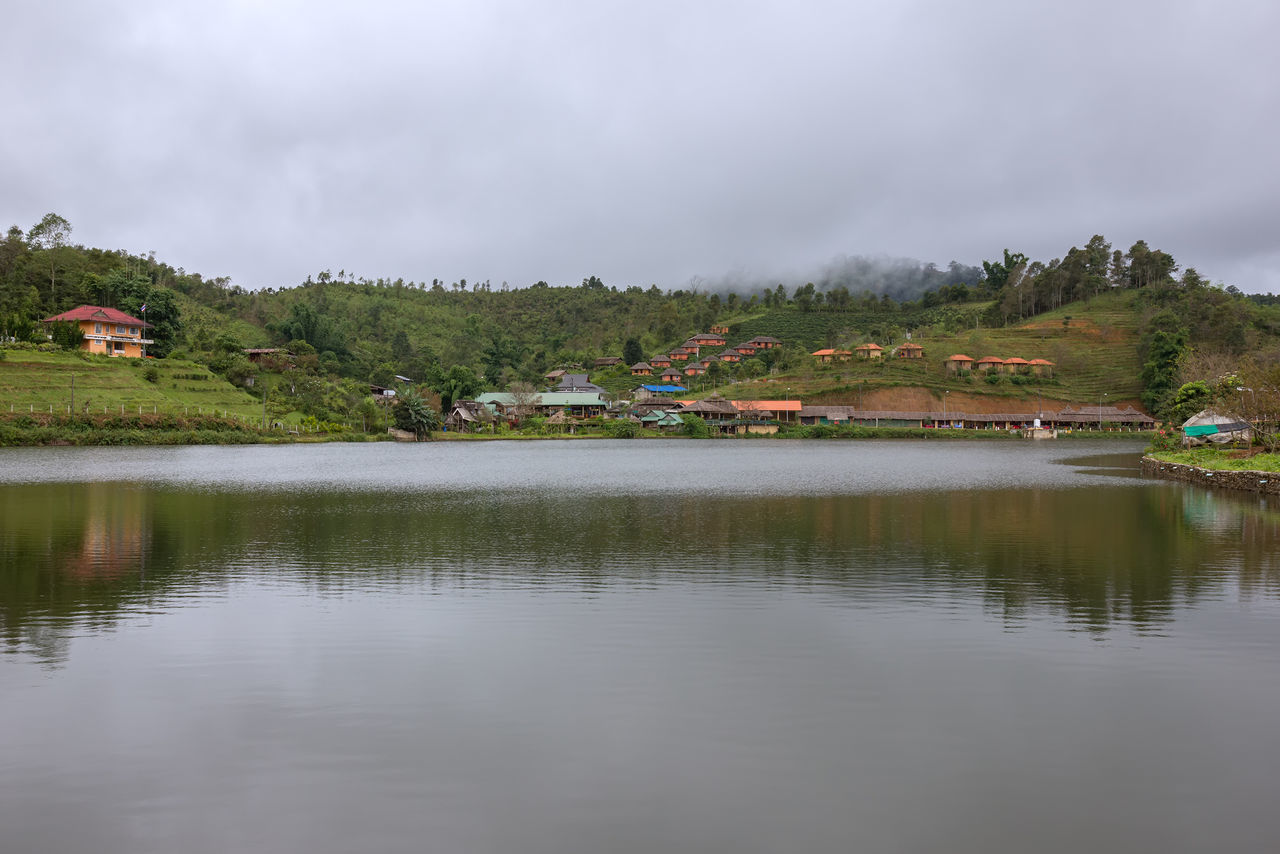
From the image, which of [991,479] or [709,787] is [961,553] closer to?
[709,787]

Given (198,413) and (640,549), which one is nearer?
(640,549)

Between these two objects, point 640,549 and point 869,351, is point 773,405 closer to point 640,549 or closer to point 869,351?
point 869,351

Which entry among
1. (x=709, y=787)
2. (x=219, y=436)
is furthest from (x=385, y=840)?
(x=219, y=436)

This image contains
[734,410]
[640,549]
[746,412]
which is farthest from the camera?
[746,412]

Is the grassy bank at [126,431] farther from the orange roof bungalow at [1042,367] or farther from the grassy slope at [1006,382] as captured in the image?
the orange roof bungalow at [1042,367]

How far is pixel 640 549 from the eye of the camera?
1642 cm

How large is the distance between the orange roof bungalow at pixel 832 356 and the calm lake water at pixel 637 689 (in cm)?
7902

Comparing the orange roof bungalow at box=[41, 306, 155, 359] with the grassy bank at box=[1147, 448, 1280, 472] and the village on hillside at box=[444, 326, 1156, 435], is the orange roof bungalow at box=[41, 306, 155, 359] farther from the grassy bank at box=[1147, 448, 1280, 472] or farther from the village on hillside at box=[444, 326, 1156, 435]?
the grassy bank at box=[1147, 448, 1280, 472]

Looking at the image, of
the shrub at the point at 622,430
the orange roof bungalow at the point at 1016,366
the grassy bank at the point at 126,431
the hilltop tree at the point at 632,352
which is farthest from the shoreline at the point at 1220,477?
the hilltop tree at the point at 632,352

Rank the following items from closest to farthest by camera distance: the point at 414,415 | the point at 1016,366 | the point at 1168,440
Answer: the point at 1168,440
the point at 414,415
the point at 1016,366

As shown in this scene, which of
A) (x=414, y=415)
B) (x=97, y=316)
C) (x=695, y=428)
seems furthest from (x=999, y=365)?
(x=97, y=316)

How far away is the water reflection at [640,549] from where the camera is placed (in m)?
12.3

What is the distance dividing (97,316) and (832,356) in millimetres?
75570

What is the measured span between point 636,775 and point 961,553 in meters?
11.7
